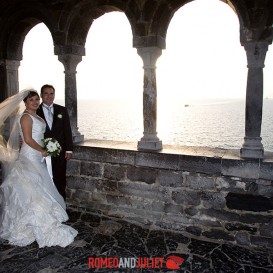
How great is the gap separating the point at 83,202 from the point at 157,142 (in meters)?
1.56

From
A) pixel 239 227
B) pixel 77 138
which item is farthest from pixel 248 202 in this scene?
pixel 77 138

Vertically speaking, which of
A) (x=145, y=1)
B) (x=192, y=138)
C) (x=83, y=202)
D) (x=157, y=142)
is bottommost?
(x=192, y=138)

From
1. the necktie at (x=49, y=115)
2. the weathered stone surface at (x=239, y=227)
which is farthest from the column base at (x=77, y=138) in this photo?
the weathered stone surface at (x=239, y=227)

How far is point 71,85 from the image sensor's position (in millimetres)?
4719

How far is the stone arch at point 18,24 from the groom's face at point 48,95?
1.30 m

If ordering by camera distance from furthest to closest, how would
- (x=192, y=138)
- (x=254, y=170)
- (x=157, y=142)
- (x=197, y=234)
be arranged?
(x=192, y=138), (x=157, y=142), (x=197, y=234), (x=254, y=170)

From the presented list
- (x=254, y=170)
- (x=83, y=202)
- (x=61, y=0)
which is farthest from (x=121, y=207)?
(x=61, y=0)

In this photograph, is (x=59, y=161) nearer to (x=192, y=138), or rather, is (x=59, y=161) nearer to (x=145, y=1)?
(x=145, y=1)

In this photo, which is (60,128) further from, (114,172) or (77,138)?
(114,172)

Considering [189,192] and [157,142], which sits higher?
[157,142]

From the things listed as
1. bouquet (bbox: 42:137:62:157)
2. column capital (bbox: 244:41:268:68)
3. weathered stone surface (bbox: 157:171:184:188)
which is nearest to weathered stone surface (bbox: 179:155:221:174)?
weathered stone surface (bbox: 157:171:184:188)

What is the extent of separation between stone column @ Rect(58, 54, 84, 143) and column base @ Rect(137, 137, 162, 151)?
1.19 metres

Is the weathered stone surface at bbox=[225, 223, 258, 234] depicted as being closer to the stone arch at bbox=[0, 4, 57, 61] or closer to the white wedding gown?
the white wedding gown

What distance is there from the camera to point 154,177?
158 inches
